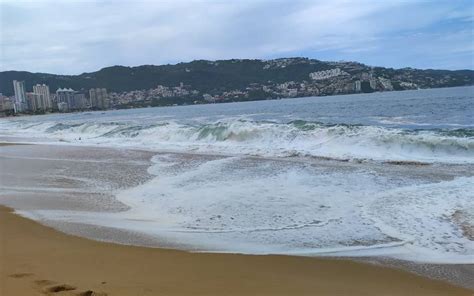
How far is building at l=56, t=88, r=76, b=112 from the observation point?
543 feet

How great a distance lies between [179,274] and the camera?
14.8 feet

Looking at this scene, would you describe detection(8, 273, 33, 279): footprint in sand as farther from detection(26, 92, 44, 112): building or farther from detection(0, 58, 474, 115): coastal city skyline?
detection(26, 92, 44, 112): building

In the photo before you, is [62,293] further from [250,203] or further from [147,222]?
[250,203]

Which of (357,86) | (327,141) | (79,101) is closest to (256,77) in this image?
(357,86)

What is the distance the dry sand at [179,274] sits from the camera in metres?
4.06

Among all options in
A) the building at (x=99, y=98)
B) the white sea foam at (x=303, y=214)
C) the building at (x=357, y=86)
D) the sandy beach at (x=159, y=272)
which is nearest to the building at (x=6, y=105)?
the building at (x=99, y=98)

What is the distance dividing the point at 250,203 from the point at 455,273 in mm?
3915

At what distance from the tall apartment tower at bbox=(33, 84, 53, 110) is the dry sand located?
171 metres

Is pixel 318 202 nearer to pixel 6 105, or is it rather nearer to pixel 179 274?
pixel 179 274

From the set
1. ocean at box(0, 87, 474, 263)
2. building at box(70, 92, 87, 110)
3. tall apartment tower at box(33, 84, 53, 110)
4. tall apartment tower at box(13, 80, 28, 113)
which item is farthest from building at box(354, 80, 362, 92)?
tall apartment tower at box(33, 84, 53, 110)

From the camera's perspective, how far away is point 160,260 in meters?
4.99

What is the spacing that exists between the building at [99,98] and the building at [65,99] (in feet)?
34.3

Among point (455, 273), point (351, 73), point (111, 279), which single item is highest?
point (351, 73)

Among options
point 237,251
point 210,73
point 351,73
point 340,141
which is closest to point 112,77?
point 210,73
